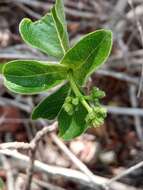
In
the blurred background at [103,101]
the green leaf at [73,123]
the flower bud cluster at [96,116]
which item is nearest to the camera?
the flower bud cluster at [96,116]

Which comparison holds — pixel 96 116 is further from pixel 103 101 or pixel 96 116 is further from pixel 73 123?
pixel 103 101

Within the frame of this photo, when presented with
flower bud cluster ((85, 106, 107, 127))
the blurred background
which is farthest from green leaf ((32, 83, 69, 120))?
the blurred background

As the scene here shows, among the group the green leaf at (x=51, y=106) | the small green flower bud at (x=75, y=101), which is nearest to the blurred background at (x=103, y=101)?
the green leaf at (x=51, y=106)

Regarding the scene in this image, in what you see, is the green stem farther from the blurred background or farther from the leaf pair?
the blurred background

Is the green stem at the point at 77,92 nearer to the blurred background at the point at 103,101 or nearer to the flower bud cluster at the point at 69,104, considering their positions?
the flower bud cluster at the point at 69,104

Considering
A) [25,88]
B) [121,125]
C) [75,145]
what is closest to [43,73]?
[25,88]

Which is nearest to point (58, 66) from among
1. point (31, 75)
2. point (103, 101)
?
point (31, 75)

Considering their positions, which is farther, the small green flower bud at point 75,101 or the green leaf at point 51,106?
the green leaf at point 51,106
